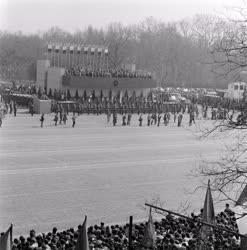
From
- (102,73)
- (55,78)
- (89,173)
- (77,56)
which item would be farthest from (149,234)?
(77,56)

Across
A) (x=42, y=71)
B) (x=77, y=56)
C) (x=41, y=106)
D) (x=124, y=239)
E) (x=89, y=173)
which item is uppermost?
(x=77, y=56)

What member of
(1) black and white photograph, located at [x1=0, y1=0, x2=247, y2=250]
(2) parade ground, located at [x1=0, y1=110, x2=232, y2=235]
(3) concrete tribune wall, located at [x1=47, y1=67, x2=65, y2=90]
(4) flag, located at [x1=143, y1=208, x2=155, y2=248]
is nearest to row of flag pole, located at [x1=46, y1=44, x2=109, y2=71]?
(1) black and white photograph, located at [x1=0, y1=0, x2=247, y2=250]

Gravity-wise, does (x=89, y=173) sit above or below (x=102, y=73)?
below

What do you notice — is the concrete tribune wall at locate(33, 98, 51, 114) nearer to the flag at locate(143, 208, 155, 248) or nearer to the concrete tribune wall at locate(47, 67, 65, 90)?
the concrete tribune wall at locate(47, 67, 65, 90)

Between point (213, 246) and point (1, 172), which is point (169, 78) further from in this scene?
point (213, 246)

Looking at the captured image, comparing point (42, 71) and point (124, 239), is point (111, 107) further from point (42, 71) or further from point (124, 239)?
point (124, 239)

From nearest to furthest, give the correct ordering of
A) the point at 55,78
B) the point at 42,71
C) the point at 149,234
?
the point at 149,234 < the point at 55,78 < the point at 42,71
